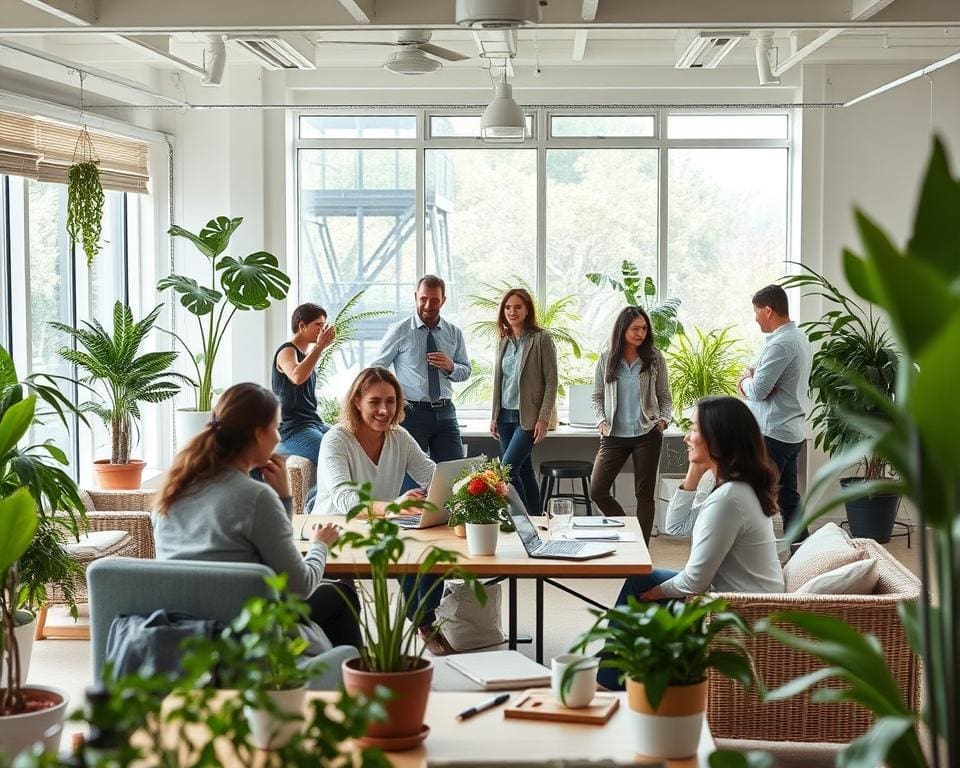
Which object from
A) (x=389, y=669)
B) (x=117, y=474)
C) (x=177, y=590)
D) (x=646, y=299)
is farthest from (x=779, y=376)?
(x=389, y=669)

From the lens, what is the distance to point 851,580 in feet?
12.7

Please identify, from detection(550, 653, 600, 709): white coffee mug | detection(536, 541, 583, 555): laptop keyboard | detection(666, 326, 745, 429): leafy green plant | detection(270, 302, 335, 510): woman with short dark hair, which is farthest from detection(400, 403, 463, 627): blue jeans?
detection(550, 653, 600, 709): white coffee mug

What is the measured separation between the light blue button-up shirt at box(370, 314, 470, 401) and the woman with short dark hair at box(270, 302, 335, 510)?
0.42m

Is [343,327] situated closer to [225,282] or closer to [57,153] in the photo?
[225,282]

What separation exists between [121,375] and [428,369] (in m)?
1.80

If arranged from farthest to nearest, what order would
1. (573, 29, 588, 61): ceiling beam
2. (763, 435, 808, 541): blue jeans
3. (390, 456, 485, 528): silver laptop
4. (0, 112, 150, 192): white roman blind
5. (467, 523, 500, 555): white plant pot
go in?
(573, 29, 588, 61): ceiling beam
(763, 435, 808, 541): blue jeans
(0, 112, 150, 192): white roman blind
(390, 456, 485, 528): silver laptop
(467, 523, 500, 555): white plant pot

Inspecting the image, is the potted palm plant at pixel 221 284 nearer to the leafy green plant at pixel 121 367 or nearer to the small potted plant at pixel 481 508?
the leafy green plant at pixel 121 367

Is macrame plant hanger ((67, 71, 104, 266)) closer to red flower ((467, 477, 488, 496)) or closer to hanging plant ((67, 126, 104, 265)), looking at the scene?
hanging plant ((67, 126, 104, 265))

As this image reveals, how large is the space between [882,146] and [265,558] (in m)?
6.50

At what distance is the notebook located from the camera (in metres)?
3.17

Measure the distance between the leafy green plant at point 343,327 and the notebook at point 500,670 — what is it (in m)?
5.10

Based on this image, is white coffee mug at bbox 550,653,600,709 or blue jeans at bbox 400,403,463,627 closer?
white coffee mug at bbox 550,653,600,709

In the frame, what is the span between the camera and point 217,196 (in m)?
8.52

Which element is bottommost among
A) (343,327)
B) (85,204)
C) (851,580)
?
(851,580)
